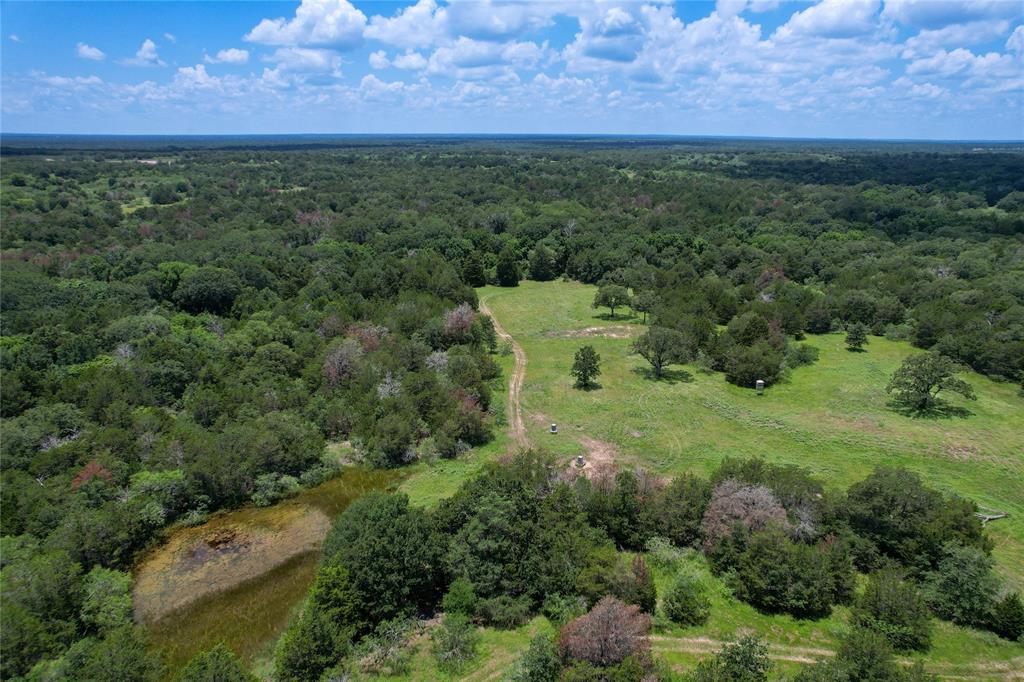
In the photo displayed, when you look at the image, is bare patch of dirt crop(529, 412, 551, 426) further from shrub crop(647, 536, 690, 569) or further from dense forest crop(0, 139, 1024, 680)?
shrub crop(647, 536, 690, 569)

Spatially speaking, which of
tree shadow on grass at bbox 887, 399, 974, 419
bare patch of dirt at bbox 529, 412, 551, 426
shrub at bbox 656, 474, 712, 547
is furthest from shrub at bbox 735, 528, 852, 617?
tree shadow on grass at bbox 887, 399, 974, 419

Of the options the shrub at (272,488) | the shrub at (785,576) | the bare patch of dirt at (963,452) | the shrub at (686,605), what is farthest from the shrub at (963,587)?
the shrub at (272,488)

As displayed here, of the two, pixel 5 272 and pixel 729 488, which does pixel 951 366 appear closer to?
pixel 729 488

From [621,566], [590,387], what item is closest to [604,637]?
[621,566]

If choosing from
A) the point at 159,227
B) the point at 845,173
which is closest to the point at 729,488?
the point at 159,227

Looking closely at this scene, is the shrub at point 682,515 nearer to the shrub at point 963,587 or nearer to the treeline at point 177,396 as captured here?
the shrub at point 963,587

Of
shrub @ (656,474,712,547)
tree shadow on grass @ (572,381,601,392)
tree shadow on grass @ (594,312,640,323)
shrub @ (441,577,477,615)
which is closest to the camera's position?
shrub @ (441,577,477,615)
